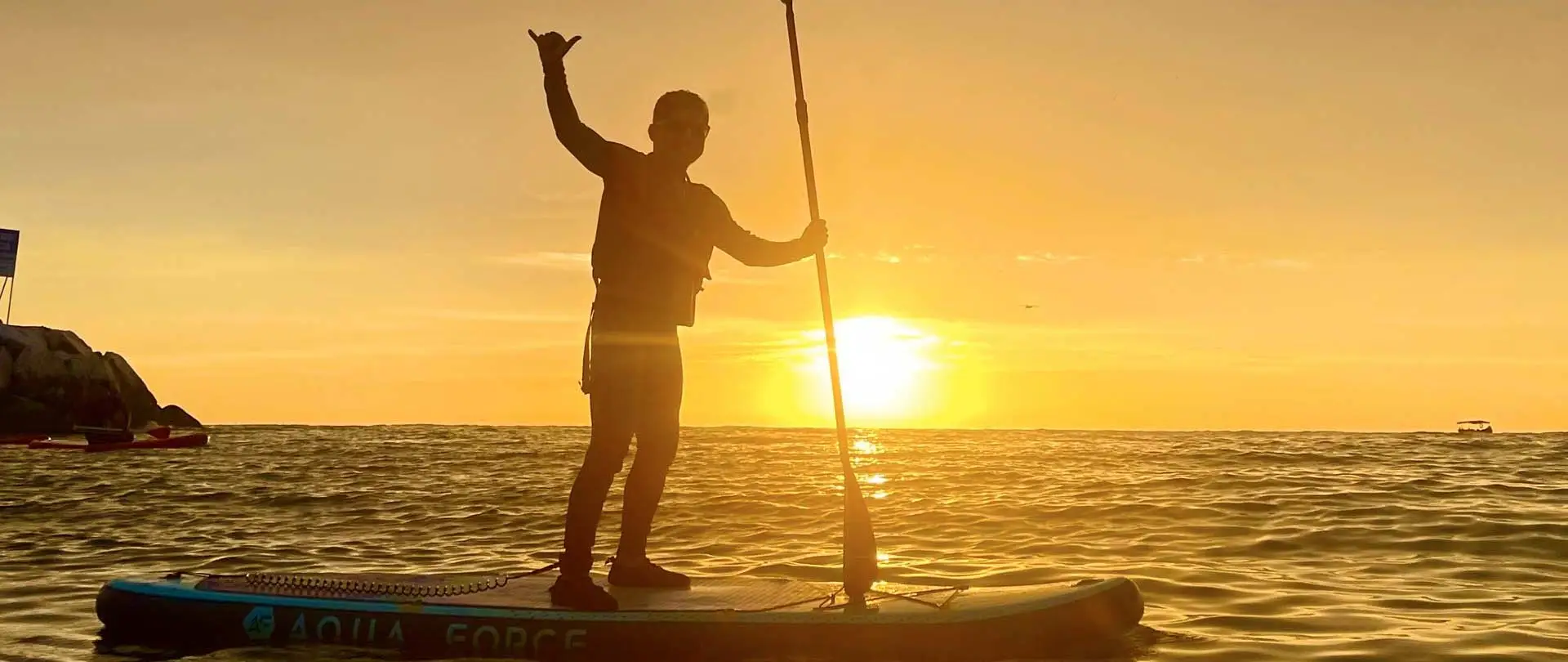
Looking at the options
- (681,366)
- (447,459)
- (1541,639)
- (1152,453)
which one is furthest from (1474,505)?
(447,459)

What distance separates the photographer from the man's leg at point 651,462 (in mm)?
6211

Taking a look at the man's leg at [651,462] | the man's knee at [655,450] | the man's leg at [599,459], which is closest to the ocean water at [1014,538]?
the man's leg at [599,459]

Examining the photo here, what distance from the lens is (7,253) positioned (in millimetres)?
59125

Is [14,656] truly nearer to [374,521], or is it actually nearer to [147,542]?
[147,542]

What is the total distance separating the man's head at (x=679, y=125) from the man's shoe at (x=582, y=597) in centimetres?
228

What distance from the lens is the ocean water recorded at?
6875mm

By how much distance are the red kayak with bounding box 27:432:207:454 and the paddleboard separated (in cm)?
3474

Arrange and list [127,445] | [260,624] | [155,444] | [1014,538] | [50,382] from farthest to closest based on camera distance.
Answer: [50,382], [155,444], [127,445], [1014,538], [260,624]

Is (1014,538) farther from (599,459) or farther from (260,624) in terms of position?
(260,624)

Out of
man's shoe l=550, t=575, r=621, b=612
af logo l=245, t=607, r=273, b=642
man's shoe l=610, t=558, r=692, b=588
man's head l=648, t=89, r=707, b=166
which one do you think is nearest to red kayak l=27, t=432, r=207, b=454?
af logo l=245, t=607, r=273, b=642

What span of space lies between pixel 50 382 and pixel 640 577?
194 ft

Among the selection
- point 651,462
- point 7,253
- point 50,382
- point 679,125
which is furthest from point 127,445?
point 679,125

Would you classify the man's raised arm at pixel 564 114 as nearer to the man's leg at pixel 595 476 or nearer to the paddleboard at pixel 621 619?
the man's leg at pixel 595 476

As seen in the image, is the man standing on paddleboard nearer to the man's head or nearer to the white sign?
the man's head
